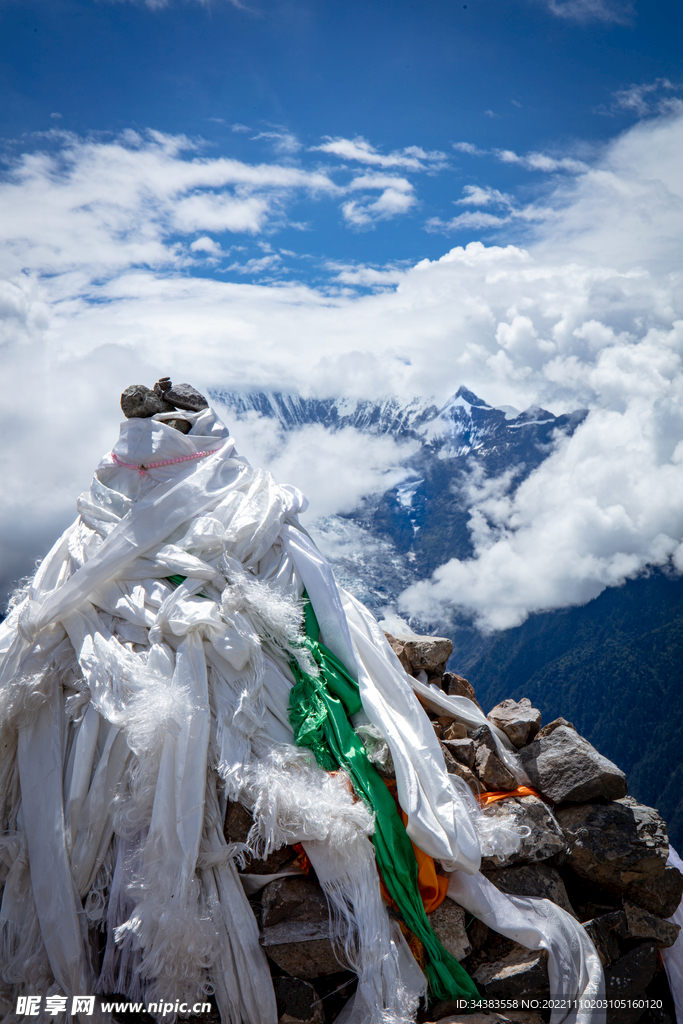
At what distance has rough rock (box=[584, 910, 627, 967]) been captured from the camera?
12.7 feet

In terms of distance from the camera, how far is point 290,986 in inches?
131

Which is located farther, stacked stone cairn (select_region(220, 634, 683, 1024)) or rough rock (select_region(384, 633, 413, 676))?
rough rock (select_region(384, 633, 413, 676))

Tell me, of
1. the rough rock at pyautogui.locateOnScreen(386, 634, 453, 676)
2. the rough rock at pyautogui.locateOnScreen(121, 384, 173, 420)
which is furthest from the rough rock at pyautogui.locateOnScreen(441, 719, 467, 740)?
the rough rock at pyautogui.locateOnScreen(121, 384, 173, 420)

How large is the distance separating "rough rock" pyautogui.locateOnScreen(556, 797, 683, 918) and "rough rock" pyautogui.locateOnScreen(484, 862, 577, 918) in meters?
0.22

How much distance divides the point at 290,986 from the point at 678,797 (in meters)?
70.9

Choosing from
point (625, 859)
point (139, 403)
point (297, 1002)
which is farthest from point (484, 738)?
point (139, 403)

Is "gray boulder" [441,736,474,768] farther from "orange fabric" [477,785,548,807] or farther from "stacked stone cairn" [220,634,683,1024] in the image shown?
"orange fabric" [477,785,548,807]

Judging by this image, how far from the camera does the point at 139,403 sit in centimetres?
523

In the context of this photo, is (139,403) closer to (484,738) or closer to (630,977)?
(484,738)

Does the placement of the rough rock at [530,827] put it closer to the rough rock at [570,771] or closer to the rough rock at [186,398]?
the rough rock at [570,771]

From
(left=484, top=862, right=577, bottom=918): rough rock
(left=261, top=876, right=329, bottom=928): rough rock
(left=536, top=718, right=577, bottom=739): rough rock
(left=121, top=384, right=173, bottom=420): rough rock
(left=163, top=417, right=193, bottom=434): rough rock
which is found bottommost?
(left=484, top=862, right=577, bottom=918): rough rock

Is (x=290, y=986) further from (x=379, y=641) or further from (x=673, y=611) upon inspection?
(x=673, y=611)

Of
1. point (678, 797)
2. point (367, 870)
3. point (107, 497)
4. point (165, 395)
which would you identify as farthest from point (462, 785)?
point (678, 797)

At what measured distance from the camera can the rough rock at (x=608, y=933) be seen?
12.7 ft
